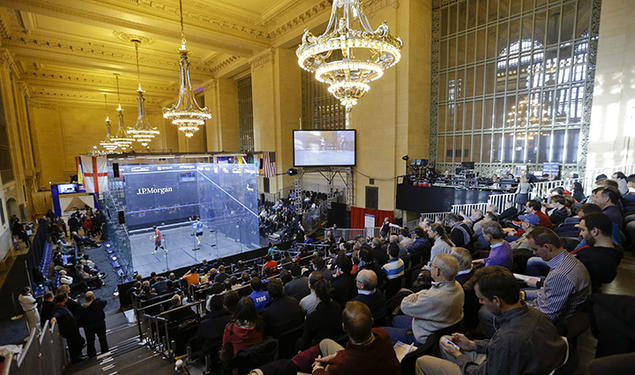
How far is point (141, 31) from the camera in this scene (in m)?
12.6

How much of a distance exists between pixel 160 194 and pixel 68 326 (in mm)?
10426

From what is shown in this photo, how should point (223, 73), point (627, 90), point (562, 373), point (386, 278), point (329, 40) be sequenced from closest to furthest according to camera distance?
point (562, 373)
point (386, 278)
point (329, 40)
point (627, 90)
point (223, 73)

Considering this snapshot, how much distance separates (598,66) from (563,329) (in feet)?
31.9

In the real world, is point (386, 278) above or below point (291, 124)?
below

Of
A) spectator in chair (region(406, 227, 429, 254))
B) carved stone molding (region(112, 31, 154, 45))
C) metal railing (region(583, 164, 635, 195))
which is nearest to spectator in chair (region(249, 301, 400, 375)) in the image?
spectator in chair (region(406, 227, 429, 254))

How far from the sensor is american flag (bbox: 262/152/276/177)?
14.1m

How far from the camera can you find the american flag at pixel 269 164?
14089mm

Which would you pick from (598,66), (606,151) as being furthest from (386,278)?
(598,66)

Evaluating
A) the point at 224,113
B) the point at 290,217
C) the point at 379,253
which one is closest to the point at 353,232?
the point at 290,217

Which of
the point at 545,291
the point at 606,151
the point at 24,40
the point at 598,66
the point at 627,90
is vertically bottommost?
the point at 545,291

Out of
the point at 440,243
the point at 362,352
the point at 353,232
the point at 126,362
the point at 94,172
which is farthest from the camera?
the point at 353,232

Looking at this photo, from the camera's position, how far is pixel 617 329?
1.80 metres

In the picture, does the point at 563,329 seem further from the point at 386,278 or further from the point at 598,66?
the point at 598,66

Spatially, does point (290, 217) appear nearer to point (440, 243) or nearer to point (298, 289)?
point (298, 289)
